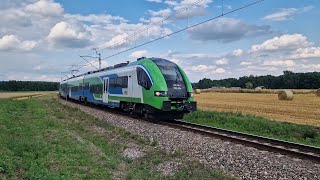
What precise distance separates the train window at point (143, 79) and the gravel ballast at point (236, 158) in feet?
16.6

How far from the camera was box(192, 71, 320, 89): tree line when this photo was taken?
307 ft

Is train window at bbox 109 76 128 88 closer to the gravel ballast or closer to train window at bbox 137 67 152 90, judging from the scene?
train window at bbox 137 67 152 90

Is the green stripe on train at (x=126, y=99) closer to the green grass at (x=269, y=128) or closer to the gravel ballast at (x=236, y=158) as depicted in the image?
the green grass at (x=269, y=128)

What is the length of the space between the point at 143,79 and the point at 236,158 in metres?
11.2

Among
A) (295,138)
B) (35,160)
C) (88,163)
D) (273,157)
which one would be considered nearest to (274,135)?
(295,138)

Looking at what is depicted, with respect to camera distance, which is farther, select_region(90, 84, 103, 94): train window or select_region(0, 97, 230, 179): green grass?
select_region(90, 84, 103, 94): train window

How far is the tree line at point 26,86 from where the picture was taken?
148000mm

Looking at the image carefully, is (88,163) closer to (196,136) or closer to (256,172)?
(256,172)

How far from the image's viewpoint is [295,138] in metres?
16.8

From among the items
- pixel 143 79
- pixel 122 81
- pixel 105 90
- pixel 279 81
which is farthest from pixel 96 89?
pixel 279 81

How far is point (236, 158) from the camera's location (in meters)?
10.8

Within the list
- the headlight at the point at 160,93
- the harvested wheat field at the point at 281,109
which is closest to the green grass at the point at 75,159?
the headlight at the point at 160,93

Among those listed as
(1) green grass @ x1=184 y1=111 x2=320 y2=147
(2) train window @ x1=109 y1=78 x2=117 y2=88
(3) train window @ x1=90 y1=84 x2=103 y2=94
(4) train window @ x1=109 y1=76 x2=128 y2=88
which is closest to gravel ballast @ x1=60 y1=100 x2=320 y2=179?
(1) green grass @ x1=184 y1=111 x2=320 y2=147

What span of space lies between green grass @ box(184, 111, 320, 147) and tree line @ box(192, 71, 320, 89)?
7605 centimetres
